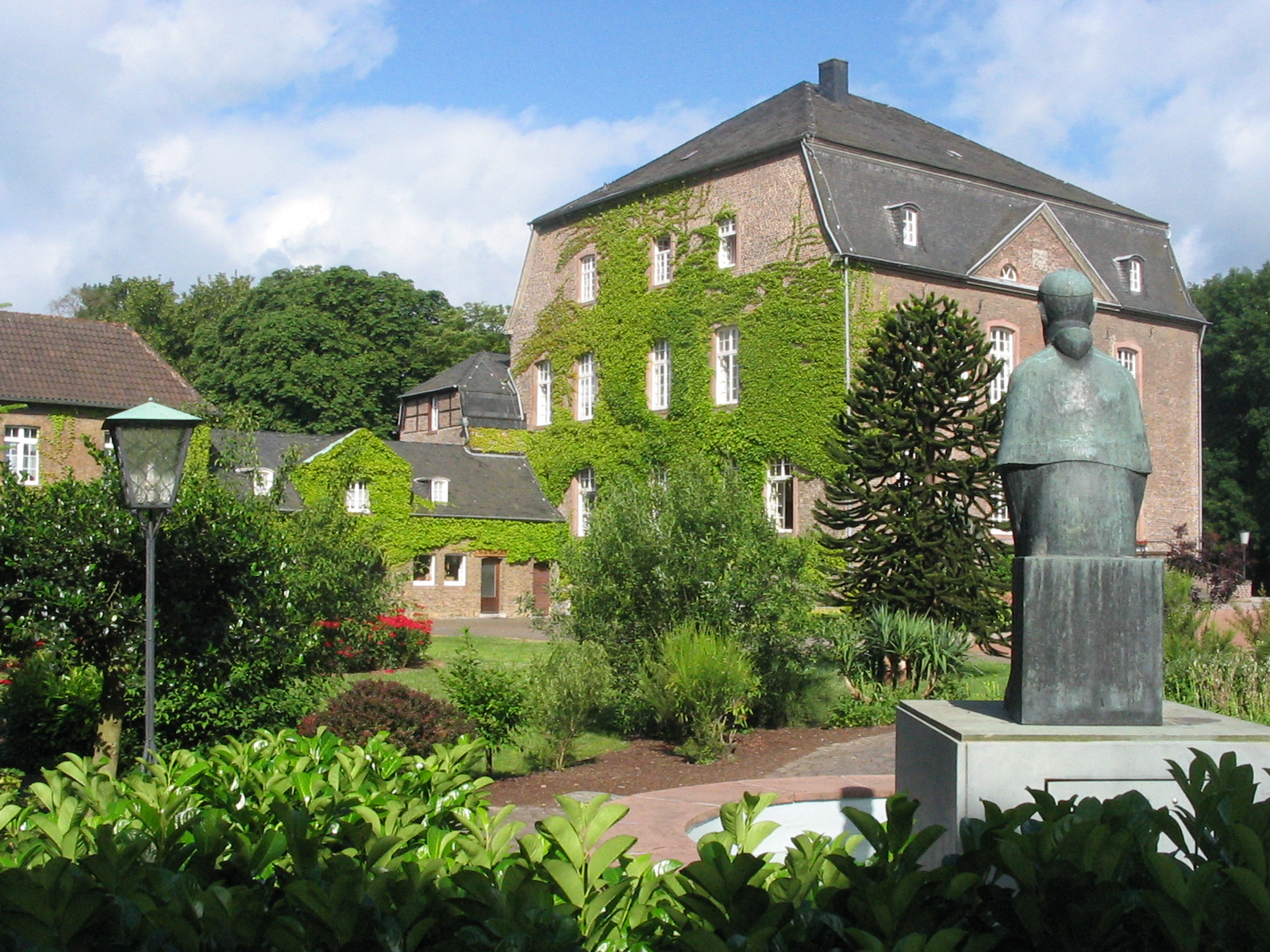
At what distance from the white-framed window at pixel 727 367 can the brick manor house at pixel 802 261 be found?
1.7 inches

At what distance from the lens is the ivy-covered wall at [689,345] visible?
30.8 metres

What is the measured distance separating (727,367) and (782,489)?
3.94m

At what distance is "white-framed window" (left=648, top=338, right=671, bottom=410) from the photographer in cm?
3528

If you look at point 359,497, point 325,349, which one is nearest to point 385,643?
point 359,497

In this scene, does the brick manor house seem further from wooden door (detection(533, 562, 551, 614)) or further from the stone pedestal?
the stone pedestal

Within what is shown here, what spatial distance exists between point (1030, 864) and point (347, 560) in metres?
17.5

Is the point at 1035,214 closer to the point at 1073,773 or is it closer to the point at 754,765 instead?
the point at 754,765

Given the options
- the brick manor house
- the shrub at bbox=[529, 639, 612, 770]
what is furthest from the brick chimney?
the shrub at bbox=[529, 639, 612, 770]

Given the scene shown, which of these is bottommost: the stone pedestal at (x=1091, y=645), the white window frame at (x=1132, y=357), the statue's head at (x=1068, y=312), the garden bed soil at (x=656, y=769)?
the garden bed soil at (x=656, y=769)

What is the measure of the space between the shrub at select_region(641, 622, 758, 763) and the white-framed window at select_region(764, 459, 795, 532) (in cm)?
1910

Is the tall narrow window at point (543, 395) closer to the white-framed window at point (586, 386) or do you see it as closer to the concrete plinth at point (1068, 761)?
the white-framed window at point (586, 386)

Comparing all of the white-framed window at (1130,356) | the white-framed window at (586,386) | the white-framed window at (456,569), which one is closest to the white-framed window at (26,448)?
the white-framed window at (456,569)

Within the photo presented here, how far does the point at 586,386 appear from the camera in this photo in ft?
124

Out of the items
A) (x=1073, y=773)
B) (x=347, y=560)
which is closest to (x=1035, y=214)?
(x=347, y=560)
